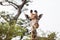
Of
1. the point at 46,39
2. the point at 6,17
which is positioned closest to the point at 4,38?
the point at 46,39

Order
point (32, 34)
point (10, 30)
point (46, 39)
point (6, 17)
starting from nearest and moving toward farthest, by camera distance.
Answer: point (32, 34)
point (10, 30)
point (46, 39)
point (6, 17)

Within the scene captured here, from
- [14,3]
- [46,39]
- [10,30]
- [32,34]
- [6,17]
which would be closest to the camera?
[32,34]

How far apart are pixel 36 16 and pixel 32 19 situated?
0.86 feet

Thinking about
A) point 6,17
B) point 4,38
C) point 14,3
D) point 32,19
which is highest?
point 14,3

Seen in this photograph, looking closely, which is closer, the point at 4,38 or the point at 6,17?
the point at 4,38

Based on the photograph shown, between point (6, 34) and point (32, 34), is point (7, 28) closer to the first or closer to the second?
point (6, 34)

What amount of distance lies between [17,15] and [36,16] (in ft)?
32.0

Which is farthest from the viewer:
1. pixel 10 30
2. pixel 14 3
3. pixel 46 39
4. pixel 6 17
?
pixel 14 3

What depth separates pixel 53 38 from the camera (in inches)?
617

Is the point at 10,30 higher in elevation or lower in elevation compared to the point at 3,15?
lower

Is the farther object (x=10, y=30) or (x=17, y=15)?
(x=17, y=15)

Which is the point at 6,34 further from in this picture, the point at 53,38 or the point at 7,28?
the point at 53,38

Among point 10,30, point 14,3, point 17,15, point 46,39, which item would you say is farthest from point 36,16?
point 14,3

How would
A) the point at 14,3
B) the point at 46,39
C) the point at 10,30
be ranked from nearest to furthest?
the point at 10,30 < the point at 46,39 < the point at 14,3
